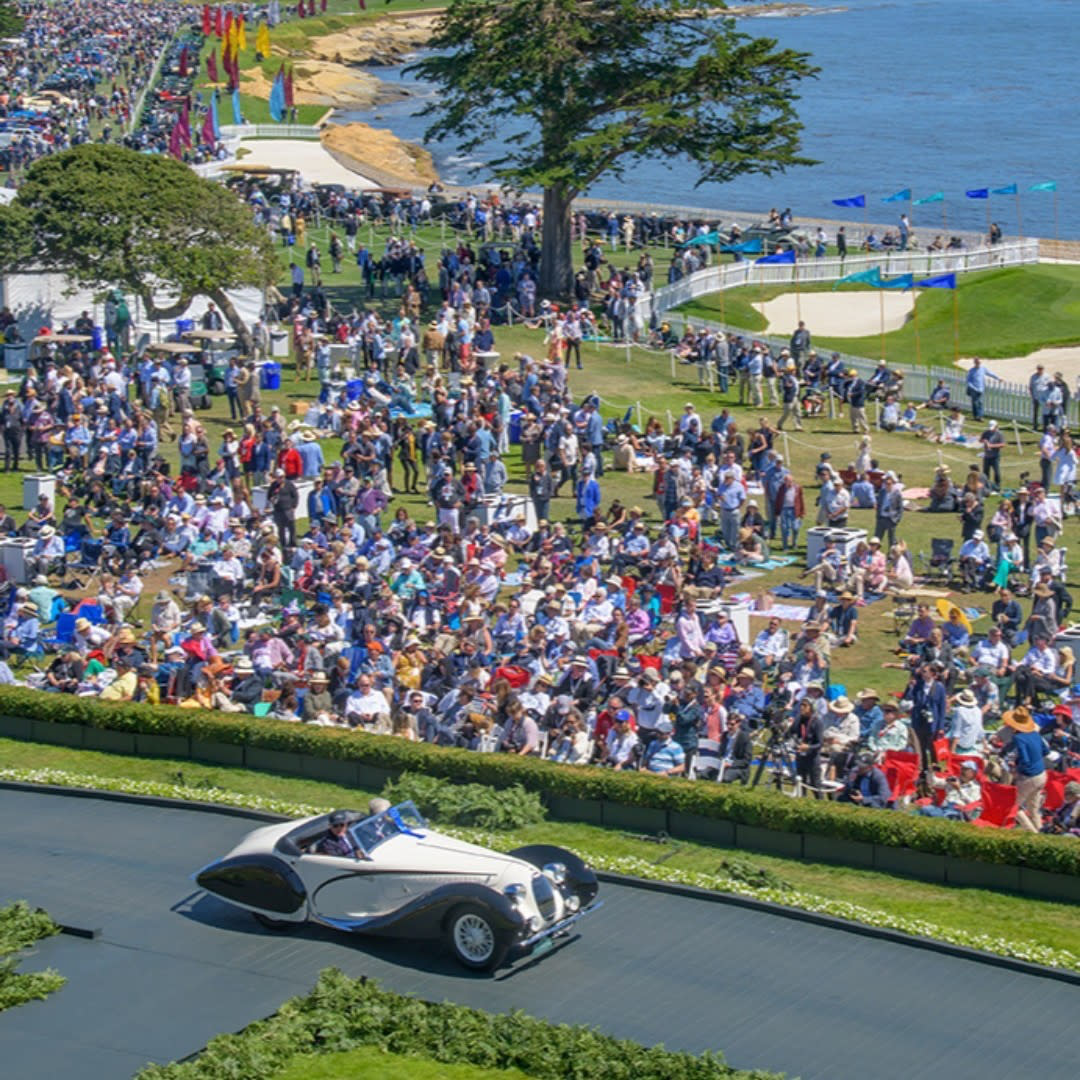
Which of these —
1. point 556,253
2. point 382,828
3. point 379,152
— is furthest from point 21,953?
point 379,152

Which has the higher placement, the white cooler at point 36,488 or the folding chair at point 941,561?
the white cooler at point 36,488

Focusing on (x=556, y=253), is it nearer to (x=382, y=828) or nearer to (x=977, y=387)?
(x=977, y=387)

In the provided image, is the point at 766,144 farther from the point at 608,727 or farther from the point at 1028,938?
the point at 1028,938

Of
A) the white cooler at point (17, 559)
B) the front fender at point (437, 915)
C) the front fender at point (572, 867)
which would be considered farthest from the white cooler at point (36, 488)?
the front fender at point (572, 867)

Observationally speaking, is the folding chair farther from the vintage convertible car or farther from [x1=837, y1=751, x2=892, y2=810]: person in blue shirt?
the vintage convertible car

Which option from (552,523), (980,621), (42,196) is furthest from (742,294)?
(980,621)

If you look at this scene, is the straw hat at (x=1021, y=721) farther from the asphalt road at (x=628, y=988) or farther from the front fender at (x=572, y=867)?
the front fender at (x=572, y=867)
